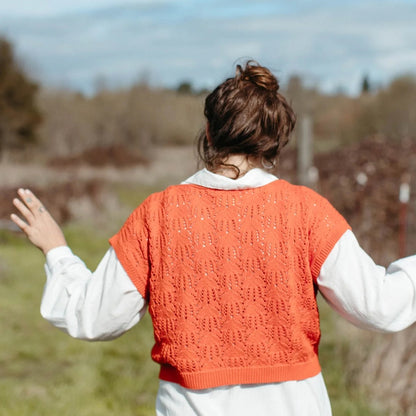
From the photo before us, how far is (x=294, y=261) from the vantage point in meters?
1.50

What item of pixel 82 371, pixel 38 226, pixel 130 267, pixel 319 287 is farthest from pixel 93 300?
pixel 82 371

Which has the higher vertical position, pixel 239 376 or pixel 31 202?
pixel 31 202

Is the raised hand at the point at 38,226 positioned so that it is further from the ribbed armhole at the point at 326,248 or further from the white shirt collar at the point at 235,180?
the ribbed armhole at the point at 326,248

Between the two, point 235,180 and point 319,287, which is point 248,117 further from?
point 319,287

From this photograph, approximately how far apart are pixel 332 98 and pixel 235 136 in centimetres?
1681

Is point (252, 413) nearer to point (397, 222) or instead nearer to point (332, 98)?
point (397, 222)

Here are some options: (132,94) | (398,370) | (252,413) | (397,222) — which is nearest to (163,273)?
(252,413)

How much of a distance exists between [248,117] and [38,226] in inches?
28.5

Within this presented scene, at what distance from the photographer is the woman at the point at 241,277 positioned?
58.8 inches

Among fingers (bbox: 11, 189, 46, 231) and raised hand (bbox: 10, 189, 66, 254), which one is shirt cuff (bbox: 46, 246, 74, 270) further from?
fingers (bbox: 11, 189, 46, 231)

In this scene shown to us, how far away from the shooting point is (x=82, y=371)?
14.9 ft

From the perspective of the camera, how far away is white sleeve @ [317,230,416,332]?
57.7 inches

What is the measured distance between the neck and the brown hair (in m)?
0.01

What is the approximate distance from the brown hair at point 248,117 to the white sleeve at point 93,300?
0.42m
